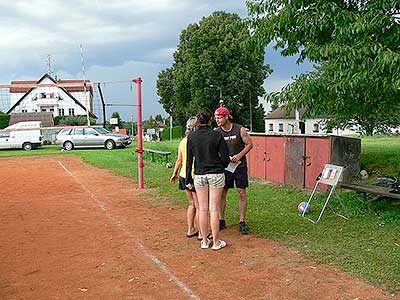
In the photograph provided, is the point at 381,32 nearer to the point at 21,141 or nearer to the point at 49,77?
the point at 21,141

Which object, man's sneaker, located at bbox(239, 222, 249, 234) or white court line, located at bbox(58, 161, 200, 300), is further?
man's sneaker, located at bbox(239, 222, 249, 234)

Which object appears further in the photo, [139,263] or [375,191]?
[375,191]

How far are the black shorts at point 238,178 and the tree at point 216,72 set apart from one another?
35.0 meters

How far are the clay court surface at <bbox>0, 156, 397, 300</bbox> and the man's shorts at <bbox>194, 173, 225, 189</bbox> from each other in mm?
850

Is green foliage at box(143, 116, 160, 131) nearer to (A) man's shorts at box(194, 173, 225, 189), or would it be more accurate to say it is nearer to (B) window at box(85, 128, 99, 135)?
(B) window at box(85, 128, 99, 135)

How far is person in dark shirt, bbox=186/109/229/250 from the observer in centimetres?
572

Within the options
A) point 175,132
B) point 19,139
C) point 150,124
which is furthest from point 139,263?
point 150,124

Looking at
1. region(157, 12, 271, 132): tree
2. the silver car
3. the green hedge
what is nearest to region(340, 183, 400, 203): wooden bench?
the silver car

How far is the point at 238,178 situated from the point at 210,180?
87 centimetres

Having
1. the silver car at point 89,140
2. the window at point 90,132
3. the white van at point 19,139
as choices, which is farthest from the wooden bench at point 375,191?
the white van at point 19,139

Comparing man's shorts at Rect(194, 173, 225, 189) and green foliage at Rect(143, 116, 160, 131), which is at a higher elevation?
green foliage at Rect(143, 116, 160, 131)

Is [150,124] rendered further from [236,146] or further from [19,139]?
[236,146]

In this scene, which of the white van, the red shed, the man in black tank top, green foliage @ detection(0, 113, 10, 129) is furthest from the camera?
green foliage @ detection(0, 113, 10, 129)

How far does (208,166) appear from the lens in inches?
225
